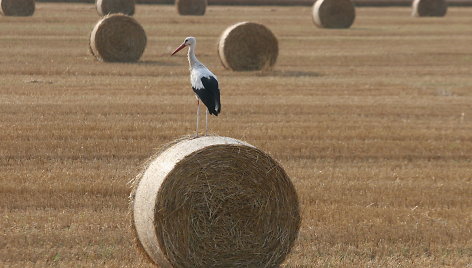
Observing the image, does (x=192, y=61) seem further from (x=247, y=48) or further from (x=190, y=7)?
(x=190, y=7)

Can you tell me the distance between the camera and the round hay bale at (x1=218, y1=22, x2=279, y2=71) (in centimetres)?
2708

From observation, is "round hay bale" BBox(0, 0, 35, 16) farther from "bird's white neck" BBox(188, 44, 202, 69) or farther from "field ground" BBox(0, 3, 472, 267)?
"bird's white neck" BBox(188, 44, 202, 69)

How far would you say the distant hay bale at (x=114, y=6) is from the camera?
43.7 m

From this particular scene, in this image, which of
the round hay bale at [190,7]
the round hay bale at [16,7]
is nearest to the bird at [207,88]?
the round hay bale at [16,7]

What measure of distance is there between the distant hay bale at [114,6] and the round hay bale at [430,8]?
1483 cm

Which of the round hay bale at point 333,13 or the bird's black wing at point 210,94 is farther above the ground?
the bird's black wing at point 210,94

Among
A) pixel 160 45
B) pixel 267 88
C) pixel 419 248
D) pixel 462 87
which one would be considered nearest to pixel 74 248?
pixel 419 248

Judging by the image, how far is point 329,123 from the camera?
18484 mm

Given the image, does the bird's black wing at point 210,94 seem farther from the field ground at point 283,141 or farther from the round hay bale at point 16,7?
the round hay bale at point 16,7

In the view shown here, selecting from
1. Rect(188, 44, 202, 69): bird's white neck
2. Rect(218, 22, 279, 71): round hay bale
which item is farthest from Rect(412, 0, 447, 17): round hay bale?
Rect(188, 44, 202, 69): bird's white neck

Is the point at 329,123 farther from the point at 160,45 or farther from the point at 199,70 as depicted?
the point at 160,45

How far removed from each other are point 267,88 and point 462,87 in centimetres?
466

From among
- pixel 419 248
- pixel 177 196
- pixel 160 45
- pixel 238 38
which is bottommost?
pixel 160 45

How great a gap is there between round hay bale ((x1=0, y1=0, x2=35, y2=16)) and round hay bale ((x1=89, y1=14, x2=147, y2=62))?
15.3 metres
